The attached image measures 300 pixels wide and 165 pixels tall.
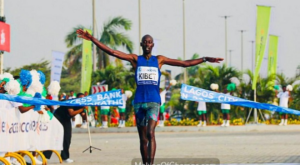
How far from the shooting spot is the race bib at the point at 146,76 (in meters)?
11.2

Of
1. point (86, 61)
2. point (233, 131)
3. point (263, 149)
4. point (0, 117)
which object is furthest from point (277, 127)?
point (0, 117)

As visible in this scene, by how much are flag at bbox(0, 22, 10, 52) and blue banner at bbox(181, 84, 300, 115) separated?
41.4 ft

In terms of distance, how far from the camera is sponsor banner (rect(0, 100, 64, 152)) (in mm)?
12898

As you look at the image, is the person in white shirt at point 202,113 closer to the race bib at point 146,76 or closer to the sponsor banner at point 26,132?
the sponsor banner at point 26,132

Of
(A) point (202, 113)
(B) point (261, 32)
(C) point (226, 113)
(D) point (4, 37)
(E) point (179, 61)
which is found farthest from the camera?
(A) point (202, 113)

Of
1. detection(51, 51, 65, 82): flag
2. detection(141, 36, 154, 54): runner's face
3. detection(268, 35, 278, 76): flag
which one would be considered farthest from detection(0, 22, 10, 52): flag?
detection(268, 35, 278, 76): flag

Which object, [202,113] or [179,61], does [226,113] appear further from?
[179,61]

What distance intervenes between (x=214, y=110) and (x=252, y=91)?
2044 mm

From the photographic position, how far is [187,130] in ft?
109

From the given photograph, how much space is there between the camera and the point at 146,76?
441 inches

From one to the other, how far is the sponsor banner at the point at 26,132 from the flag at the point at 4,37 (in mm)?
10718

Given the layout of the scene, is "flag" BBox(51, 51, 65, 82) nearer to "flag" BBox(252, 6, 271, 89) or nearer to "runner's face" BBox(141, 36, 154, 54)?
"flag" BBox(252, 6, 271, 89)

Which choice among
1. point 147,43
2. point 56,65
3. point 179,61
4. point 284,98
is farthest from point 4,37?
point 147,43

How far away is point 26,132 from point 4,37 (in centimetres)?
1246
